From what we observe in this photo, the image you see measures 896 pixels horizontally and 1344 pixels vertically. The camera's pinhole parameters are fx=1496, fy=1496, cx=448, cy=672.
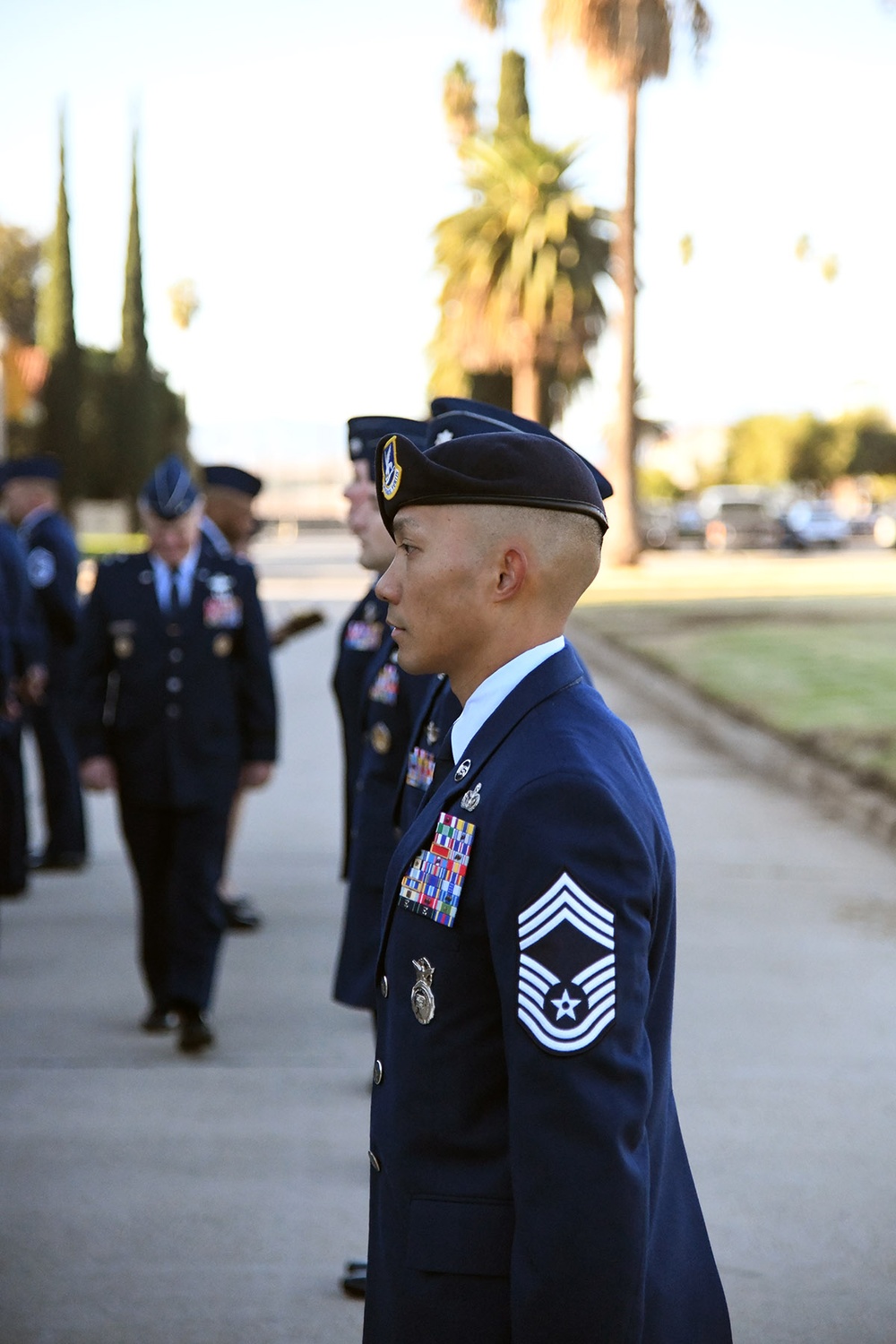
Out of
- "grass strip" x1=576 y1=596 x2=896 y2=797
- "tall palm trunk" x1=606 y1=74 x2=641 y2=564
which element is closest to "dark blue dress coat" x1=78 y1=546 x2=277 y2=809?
"grass strip" x1=576 y1=596 x2=896 y2=797

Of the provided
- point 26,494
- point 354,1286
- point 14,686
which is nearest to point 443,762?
point 354,1286

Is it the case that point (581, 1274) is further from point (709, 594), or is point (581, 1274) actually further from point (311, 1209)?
point (709, 594)

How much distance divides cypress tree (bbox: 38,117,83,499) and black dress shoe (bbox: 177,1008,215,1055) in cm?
4442

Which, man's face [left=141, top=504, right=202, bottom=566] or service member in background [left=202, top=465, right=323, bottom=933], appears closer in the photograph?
man's face [left=141, top=504, right=202, bottom=566]

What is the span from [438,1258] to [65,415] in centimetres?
4892

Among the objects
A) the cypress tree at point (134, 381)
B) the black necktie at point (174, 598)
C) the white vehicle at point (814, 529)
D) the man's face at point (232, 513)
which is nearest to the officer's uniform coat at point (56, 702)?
the man's face at point (232, 513)

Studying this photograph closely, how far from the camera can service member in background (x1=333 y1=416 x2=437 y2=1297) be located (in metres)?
3.92

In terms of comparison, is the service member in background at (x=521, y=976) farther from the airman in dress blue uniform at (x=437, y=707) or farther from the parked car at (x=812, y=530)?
the parked car at (x=812, y=530)

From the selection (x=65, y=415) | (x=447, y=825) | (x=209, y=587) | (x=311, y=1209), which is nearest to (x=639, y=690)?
(x=209, y=587)

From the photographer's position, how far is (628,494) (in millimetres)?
32000

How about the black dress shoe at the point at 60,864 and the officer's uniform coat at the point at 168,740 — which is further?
the black dress shoe at the point at 60,864

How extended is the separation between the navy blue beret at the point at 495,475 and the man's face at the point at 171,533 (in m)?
3.34

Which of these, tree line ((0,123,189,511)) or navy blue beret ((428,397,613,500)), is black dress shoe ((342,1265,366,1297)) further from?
tree line ((0,123,189,511))

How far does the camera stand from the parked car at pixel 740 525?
45312 millimetres
